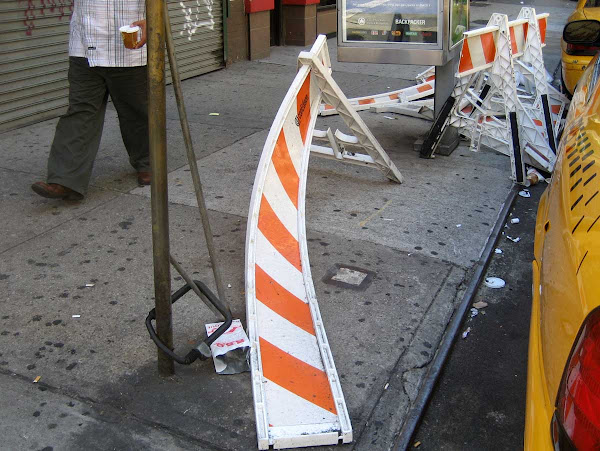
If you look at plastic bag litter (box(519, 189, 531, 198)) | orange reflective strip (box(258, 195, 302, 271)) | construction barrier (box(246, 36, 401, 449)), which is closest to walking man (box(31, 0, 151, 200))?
construction barrier (box(246, 36, 401, 449))

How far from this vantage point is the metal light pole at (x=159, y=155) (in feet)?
9.09

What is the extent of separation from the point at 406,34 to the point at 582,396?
5244 mm

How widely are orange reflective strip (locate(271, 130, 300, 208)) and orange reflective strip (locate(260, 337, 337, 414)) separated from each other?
124 centimetres

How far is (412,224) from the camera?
5129 mm

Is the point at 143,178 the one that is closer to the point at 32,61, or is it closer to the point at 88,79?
the point at 88,79

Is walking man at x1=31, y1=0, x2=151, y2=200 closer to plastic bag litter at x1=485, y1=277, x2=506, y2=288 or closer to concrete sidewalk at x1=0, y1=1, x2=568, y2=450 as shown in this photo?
concrete sidewalk at x1=0, y1=1, x2=568, y2=450

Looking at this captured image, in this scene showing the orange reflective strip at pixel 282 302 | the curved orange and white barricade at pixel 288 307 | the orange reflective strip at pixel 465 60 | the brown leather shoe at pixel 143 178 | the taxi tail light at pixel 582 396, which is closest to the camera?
the taxi tail light at pixel 582 396

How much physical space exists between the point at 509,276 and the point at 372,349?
1.51m

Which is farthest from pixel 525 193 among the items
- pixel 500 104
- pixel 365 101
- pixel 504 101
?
pixel 365 101

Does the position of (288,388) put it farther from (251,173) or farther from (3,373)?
(251,173)

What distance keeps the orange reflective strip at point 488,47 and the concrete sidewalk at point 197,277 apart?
3.26 feet

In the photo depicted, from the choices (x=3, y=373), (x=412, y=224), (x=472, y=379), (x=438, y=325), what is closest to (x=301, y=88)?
(x=412, y=224)

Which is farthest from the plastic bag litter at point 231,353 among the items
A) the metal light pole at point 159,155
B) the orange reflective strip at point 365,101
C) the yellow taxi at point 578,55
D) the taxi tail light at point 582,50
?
the taxi tail light at point 582,50

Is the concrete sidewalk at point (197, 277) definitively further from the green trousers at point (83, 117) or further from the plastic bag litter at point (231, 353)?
the green trousers at point (83, 117)
